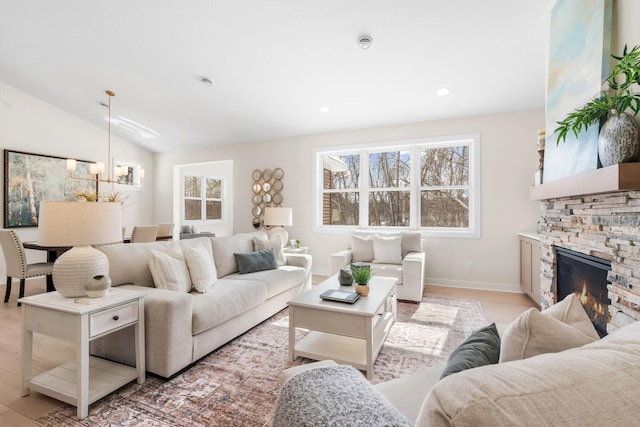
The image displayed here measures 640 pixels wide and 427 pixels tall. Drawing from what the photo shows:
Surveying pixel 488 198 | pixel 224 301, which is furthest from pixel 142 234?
pixel 488 198

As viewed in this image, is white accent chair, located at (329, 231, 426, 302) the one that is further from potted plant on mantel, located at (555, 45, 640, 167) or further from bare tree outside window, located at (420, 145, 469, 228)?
potted plant on mantel, located at (555, 45, 640, 167)

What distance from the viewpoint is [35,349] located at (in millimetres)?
2459

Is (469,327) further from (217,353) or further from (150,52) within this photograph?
(150,52)

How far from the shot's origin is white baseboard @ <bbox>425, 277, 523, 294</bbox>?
4.18 m

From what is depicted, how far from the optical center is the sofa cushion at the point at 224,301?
7.16 feet

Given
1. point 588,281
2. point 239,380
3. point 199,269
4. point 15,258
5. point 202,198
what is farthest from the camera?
point 202,198

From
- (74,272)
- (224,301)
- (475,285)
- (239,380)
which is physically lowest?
(239,380)

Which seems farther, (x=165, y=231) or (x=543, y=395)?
(x=165, y=231)

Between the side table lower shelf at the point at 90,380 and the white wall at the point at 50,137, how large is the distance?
13.6 feet

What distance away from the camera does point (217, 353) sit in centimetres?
240

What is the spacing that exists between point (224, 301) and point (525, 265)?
12.0 feet

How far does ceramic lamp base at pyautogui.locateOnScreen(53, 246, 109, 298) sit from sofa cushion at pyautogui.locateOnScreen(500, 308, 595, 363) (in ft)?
7.20

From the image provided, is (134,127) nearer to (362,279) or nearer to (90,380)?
(90,380)

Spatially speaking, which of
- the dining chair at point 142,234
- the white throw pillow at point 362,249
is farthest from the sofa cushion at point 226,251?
the dining chair at point 142,234
